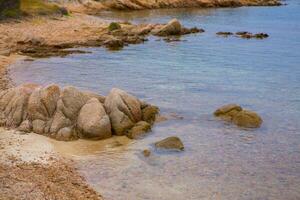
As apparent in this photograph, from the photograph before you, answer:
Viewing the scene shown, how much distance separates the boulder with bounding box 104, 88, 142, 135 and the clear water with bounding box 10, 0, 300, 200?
1.25 m

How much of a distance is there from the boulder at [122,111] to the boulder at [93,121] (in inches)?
19.9

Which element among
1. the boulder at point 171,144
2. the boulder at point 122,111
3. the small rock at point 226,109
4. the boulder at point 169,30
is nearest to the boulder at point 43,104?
the boulder at point 122,111

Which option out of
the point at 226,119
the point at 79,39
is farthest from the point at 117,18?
the point at 226,119

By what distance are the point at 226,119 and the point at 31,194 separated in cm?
1446

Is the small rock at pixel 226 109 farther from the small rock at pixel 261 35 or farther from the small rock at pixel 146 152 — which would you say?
the small rock at pixel 261 35

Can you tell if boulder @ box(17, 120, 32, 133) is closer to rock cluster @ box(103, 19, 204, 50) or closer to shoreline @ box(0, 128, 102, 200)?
shoreline @ box(0, 128, 102, 200)

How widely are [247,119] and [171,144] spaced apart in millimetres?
5916

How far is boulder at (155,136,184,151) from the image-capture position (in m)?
24.3

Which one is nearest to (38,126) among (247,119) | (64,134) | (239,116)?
(64,134)

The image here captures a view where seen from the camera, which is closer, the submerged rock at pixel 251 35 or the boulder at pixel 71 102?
the boulder at pixel 71 102

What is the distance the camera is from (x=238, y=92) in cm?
3600

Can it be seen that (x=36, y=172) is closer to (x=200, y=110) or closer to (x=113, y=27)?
(x=200, y=110)

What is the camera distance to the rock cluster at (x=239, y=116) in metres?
28.1

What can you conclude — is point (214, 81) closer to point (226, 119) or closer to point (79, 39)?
point (226, 119)
